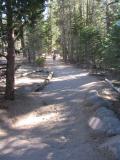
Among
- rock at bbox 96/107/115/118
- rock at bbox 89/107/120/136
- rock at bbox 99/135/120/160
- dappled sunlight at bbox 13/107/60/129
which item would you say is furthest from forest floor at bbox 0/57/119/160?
rock at bbox 96/107/115/118

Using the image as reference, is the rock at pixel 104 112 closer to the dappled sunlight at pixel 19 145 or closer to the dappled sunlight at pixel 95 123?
the dappled sunlight at pixel 95 123

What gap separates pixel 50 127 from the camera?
14.9 metres

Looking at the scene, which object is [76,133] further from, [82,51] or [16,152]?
[82,51]

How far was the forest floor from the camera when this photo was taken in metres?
10.8

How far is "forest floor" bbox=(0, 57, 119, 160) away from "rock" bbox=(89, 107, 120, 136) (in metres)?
0.31

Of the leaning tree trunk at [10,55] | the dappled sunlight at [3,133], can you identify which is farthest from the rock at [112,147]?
the leaning tree trunk at [10,55]

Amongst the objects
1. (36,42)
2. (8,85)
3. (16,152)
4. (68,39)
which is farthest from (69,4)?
(16,152)

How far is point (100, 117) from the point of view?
45.5ft

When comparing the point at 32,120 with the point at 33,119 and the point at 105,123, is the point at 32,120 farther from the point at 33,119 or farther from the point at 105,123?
the point at 105,123

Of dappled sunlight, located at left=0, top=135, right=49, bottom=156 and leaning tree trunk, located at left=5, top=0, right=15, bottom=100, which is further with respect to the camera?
leaning tree trunk, located at left=5, top=0, right=15, bottom=100

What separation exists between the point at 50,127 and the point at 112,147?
199 inches

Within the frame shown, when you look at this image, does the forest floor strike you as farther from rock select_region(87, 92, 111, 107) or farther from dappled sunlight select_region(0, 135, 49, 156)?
rock select_region(87, 92, 111, 107)

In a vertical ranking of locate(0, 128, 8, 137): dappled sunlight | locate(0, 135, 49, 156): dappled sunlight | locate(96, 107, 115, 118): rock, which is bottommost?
locate(0, 128, 8, 137): dappled sunlight

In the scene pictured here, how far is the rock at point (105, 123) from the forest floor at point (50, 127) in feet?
1.01
